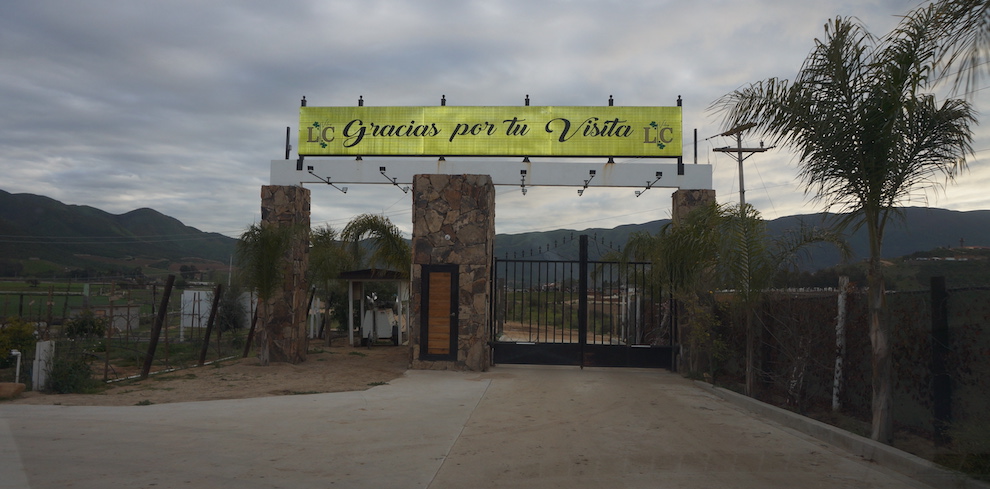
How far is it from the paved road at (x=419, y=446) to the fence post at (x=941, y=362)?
915mm

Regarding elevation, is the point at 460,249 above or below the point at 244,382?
above

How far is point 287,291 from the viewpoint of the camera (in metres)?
14.1

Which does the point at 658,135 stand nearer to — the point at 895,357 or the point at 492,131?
the point at 492,131

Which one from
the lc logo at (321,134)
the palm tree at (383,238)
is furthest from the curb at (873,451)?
the lc logo at (321,134)

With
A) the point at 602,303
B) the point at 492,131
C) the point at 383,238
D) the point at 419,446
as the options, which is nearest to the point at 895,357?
the point at 419,446

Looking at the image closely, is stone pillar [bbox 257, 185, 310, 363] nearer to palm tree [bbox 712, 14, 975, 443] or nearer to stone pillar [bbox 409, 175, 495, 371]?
stone pillar [bbox 409, 175, 495, 371]

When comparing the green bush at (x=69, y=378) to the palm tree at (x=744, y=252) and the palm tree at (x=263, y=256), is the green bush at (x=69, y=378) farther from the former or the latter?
the palm tree at (x=744, y=252)

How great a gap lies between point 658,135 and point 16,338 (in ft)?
49.1

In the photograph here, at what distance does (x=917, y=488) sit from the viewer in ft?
17.0

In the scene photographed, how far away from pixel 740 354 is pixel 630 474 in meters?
6.62

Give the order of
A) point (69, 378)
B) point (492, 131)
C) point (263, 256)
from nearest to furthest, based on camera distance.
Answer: point (69, 378) → point (263, 256) → point (492, 131)

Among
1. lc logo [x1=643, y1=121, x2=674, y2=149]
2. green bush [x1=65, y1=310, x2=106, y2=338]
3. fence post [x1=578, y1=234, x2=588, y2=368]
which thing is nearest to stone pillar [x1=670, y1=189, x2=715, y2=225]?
fence post [x1=578, y1=234, x2=588, y2=368]

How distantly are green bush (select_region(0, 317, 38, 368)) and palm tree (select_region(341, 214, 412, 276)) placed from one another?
8335 mm

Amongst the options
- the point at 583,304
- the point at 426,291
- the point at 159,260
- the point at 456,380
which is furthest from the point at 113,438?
the point at 159,260
